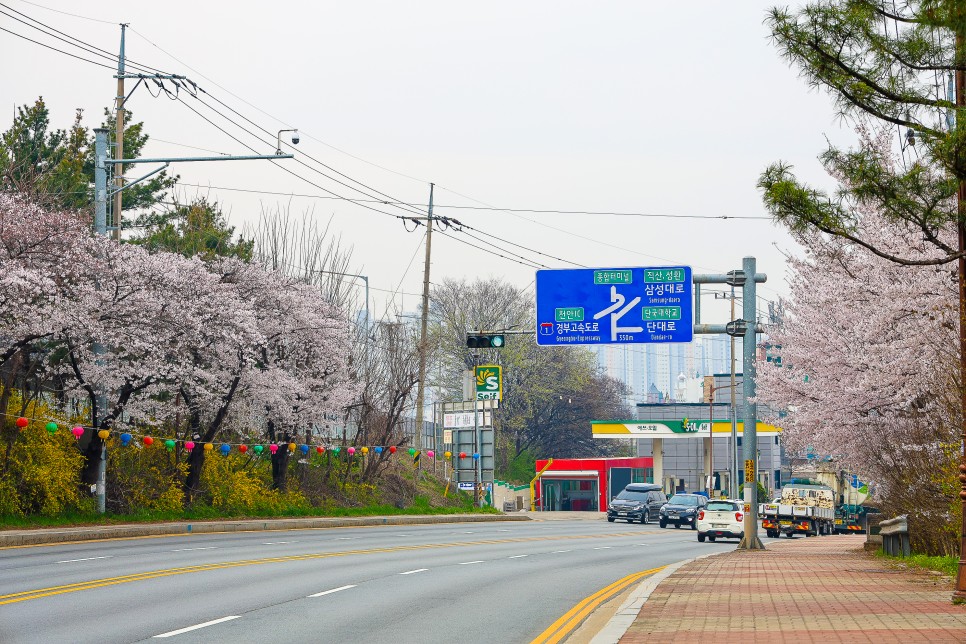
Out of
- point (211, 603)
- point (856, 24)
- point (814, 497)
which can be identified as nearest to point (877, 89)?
point (856, 24)

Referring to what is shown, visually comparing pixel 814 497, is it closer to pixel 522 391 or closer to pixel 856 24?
pixel 522 391

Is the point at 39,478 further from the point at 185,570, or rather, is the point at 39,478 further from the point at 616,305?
the point at 616,305

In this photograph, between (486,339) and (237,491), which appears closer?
(486,339)

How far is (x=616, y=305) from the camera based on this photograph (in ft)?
108

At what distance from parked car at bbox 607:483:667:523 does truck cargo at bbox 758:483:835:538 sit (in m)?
5.77

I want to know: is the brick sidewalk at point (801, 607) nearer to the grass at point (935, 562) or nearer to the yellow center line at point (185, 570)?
the grass at point (935, 562)

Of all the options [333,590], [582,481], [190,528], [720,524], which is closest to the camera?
[333,590]

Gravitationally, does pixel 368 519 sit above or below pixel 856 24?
below

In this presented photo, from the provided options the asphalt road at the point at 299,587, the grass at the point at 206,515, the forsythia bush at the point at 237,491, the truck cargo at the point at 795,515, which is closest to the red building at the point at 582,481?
the grass at the point at 206,515

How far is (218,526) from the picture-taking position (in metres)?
34.8

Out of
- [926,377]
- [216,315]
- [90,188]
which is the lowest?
[926,377]

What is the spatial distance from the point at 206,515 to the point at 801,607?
91.1 ft

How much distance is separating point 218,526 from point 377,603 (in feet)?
65.5

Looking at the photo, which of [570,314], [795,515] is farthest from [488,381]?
[570,314]
